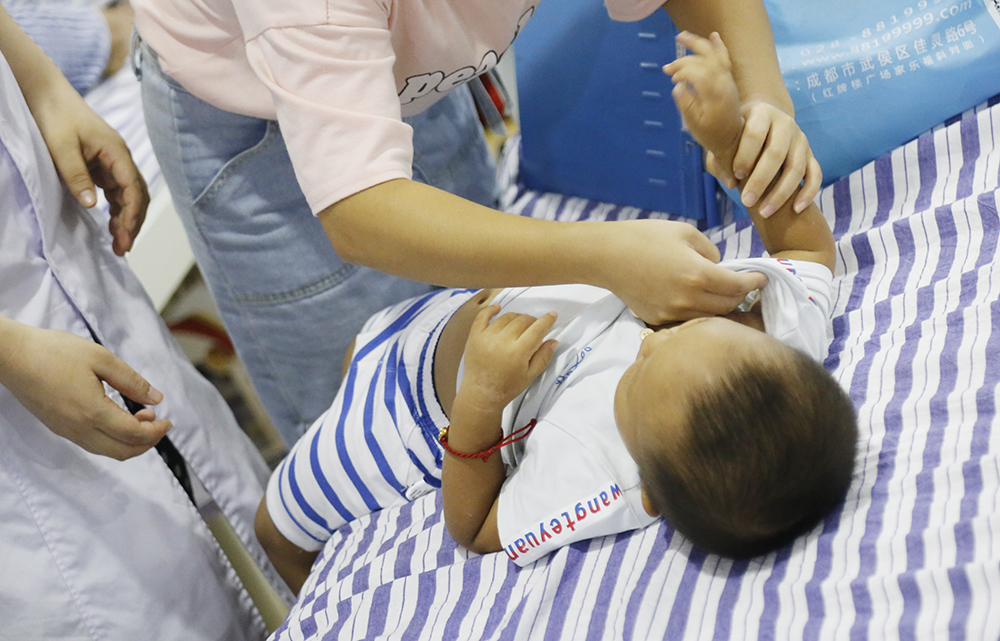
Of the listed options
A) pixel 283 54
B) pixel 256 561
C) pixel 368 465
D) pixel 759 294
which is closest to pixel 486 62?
pixel 283 54

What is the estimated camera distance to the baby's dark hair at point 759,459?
2.27 feet

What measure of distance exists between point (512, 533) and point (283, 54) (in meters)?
0.53

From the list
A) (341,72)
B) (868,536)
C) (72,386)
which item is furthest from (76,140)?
(868,536)

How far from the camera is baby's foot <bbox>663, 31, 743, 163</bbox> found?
0.81 m

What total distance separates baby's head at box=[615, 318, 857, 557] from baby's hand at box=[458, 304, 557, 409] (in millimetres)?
147

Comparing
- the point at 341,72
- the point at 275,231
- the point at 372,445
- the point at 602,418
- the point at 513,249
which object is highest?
the point at 341,72

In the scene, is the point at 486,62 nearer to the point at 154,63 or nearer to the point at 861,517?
the point at 154,63

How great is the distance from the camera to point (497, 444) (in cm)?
88

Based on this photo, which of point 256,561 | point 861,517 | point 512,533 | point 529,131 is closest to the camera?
point 861,517

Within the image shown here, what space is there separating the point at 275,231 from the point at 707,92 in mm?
640

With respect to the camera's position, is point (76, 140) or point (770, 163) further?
point (76, 140)

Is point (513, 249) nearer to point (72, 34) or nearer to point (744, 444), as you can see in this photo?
point (744, 444)

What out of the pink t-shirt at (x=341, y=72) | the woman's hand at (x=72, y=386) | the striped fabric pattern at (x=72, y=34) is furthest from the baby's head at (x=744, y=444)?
the striped fabric pattern at (x=72, y=34)

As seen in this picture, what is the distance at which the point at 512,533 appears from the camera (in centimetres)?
82
